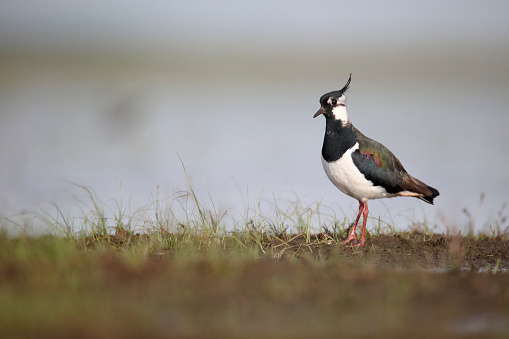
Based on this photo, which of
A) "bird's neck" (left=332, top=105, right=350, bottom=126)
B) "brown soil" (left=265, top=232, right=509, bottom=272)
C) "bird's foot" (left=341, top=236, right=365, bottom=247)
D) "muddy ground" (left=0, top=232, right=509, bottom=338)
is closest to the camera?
"muddy ground" (left=0, top=232, right=509, bottom=338)

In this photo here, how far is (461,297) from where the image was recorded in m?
3.58

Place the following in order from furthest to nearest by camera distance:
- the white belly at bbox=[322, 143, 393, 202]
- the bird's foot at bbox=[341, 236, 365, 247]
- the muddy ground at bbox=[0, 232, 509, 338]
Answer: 1. the white belly at bbox=[322, 143, 393, 202]
2. the bird's foot at bbox=[341, 236, 365, 247]
3. the muddy ground at bbox=[0, 232, 509, 338]

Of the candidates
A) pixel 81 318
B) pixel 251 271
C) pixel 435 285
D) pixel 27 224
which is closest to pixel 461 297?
pixel 435 285

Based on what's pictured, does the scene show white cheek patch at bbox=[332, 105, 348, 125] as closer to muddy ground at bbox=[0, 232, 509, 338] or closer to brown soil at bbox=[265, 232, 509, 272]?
brown soil at bbox=[265, 232, 509, 272]

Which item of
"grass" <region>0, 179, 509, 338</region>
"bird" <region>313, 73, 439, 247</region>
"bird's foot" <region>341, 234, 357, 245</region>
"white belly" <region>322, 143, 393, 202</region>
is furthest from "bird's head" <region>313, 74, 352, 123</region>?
"grass" <region>0, 179, 509, 338</region>

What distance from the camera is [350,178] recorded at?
19.7 ft

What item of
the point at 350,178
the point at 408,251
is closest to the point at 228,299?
the point at 408,251

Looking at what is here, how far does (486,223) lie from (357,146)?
163cm

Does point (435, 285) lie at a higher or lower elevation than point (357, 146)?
lower

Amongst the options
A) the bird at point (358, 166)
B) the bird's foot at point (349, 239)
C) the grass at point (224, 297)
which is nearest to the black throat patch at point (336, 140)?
the bird at point (358, 166)

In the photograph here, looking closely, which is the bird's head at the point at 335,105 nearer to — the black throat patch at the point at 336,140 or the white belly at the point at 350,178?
the black throat patch at the point at 336,140

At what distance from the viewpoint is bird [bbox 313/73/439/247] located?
6023mm

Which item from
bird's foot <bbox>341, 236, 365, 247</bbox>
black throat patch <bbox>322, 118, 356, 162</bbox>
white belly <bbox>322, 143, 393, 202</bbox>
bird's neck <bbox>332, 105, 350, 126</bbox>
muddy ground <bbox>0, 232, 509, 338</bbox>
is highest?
bird's neck <bbox>332, 105, 350, 126</bbox>

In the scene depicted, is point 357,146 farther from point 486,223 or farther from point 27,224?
point 27,224
